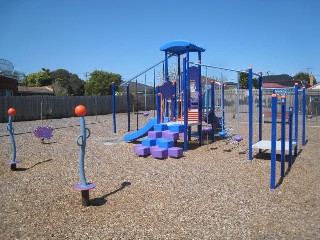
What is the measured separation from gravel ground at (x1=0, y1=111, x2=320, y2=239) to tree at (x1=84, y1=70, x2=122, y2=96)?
4367 cm

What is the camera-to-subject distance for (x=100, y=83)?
5206 centimetres

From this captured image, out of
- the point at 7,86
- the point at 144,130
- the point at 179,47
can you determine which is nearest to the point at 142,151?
the point at 144,130

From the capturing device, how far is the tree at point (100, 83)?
5162 cm

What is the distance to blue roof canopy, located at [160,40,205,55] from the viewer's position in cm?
1070

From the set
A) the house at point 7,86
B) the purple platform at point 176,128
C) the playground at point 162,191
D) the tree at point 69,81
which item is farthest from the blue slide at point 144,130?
the tree at point 69,81

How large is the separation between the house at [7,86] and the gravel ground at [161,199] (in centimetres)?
2300

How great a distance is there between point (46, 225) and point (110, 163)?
12.8 ft

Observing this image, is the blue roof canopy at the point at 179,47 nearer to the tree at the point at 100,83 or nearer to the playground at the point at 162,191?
the playground at the point at 162,191

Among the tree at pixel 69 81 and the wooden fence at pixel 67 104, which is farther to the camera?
the tree at pixel 69 81

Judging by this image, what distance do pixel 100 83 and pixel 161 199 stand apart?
1911 inches

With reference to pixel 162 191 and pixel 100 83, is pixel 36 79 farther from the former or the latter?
pixel 162 191

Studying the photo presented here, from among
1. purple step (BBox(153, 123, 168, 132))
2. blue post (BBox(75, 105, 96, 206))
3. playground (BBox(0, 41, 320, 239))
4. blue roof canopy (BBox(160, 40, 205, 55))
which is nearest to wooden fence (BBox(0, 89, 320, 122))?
blue roof canopy (BBox(160, 40, 205, 55))

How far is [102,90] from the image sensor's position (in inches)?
2034

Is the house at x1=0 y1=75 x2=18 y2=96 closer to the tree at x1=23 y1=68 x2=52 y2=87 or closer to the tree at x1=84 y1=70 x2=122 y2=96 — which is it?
the tree at x1=84 y1=70 x2=122 y2=96
